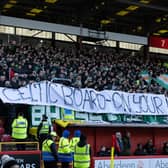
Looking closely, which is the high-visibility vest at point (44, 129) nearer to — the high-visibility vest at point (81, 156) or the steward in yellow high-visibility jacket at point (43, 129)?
the steward in yellow high-visibility jacket at point (43, 129)

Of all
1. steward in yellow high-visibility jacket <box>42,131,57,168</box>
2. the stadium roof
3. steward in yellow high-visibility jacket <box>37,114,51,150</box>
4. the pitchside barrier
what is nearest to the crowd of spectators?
steward in yellow high-visibility jacket <box>37,114,51,150</box>

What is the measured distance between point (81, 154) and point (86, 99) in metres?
5.92

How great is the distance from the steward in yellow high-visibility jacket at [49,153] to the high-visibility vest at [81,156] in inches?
20.9

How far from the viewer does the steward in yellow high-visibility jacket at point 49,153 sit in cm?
1230

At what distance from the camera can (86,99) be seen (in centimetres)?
1812

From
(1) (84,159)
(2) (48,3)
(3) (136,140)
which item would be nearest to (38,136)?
(1) (84,159)

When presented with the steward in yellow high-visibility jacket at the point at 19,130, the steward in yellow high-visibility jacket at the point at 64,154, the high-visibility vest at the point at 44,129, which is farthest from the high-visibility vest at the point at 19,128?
the steward in yellow high-visibility jacket at the point at 64,154

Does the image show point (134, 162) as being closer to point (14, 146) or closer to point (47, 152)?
point (47, 152)

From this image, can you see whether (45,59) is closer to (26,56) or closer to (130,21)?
(26,56)

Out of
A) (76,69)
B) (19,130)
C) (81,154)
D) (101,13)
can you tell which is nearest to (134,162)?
(81,154)

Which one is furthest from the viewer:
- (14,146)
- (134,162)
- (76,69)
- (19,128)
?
(76,69)

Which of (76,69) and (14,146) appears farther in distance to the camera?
(76,69)

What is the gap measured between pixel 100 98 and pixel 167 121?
3.35 m

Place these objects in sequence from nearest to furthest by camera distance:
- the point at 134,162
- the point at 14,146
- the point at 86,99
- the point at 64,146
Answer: the point at 64,146
the point at 14,146
the point at 134,162
the point at 86,99
